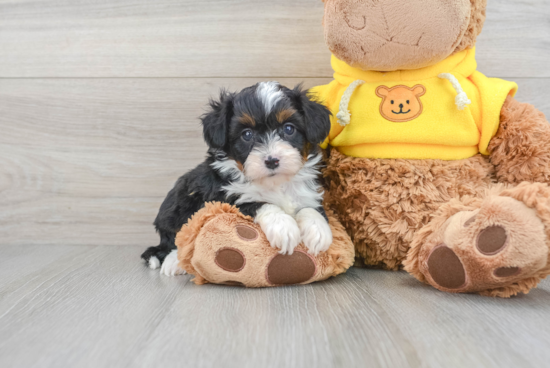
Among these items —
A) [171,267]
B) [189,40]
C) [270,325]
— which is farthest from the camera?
[189,40]

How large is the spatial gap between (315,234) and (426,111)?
571mm

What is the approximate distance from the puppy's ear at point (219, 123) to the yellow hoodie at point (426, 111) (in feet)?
1.28

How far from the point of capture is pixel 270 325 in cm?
108

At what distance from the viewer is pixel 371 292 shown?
1332 mm

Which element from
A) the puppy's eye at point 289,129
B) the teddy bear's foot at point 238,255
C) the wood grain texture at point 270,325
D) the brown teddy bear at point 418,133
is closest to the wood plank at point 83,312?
the wood grain texture at point 270,325

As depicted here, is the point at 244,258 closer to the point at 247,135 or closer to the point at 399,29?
the point at 247,135

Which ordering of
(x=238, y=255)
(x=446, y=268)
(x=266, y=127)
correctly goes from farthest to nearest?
(x=266, y=127)
(x=238, y=255)
(x=446, y=268)

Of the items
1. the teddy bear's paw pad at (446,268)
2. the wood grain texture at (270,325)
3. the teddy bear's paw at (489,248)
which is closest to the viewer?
the wood grain texture at (270,325)

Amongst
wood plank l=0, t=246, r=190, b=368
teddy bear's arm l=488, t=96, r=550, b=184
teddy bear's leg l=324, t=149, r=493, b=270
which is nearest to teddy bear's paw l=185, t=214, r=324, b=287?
wood plank l=0, t=246, r=190, b=368

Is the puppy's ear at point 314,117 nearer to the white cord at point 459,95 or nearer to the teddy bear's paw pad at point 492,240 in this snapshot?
the white cord at point 459,95

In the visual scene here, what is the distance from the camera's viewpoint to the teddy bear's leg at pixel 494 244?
3.58 feet

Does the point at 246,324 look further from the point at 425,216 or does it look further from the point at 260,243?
the point at 425,216

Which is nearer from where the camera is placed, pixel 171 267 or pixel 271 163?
pixel 271 163

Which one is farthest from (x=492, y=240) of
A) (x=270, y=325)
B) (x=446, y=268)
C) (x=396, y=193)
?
(x=270, y=325)
